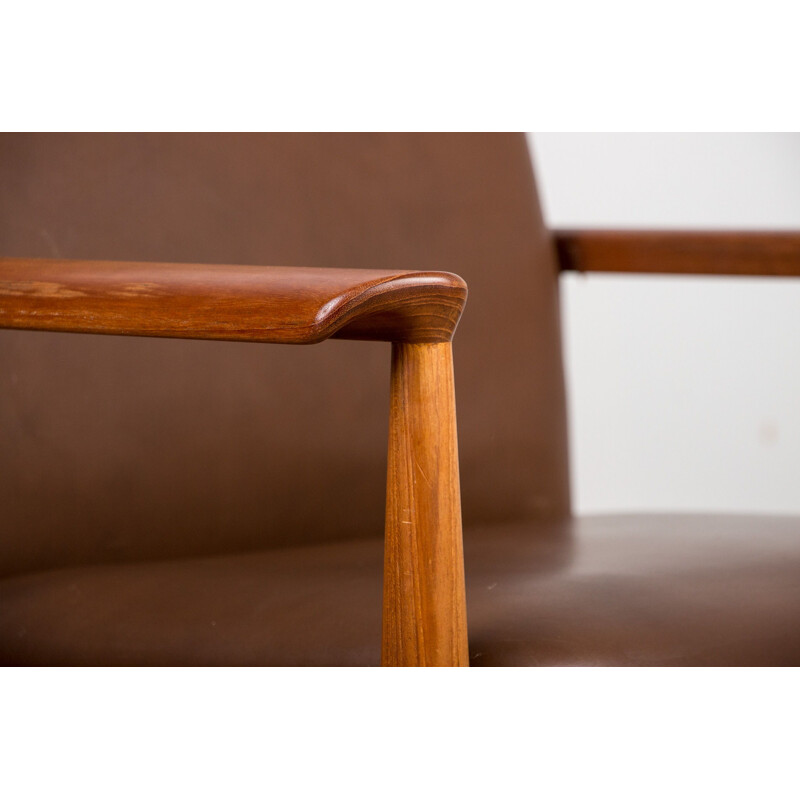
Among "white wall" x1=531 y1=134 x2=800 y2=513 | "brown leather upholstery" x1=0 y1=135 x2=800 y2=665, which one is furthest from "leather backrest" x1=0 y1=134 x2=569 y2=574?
"white wall" x1=531 y1=134 x2=800 y2=513

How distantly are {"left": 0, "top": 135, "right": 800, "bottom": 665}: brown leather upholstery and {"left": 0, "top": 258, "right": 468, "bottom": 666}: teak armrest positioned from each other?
56mm

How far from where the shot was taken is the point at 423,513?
1.10 ft

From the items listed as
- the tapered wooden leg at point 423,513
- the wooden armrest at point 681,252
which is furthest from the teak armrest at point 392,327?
the wooden armrest at point 681,252

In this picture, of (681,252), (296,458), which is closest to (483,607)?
(296,458)

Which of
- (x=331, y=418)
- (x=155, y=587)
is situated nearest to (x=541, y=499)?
(x=331, y=418)

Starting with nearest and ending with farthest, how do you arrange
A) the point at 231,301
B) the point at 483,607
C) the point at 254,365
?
the point at 231,301
the point at 483,607
the point at 254,365

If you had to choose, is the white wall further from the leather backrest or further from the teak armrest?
the teak armrest

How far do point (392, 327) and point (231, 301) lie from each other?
55 mm

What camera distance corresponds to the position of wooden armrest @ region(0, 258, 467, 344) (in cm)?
30

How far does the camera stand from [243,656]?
1.32ft

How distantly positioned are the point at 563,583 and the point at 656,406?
2.08 feet

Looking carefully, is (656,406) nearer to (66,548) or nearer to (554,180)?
(554,180)

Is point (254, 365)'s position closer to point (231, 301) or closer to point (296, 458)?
point (296, 458)

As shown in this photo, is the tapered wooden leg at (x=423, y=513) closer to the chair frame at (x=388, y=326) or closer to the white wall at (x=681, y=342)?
the chair frame at (x=388, y=326)
